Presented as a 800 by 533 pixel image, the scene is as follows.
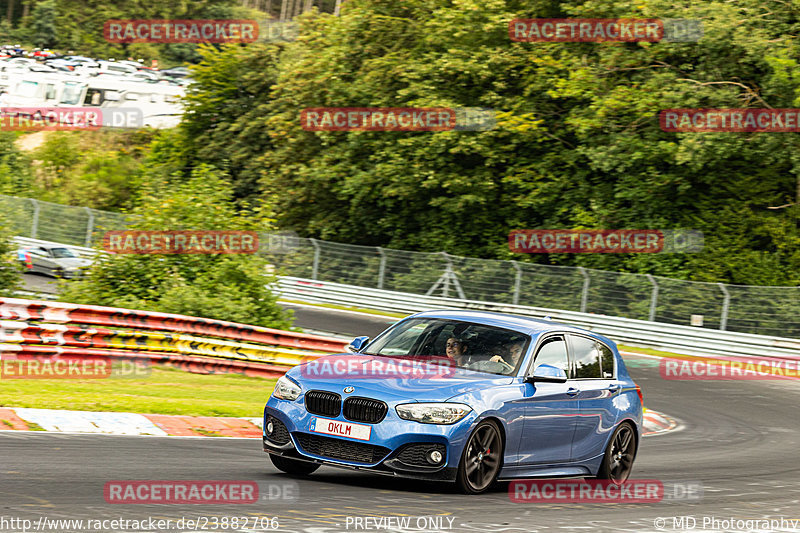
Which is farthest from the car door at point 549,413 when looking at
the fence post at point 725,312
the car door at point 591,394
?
the fence post at point 725,312

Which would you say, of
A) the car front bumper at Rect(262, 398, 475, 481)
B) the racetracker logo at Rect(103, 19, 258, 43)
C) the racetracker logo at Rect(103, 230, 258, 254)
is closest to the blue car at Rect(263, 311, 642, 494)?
the car front bumper at Rect(262, 398, 475, 481)

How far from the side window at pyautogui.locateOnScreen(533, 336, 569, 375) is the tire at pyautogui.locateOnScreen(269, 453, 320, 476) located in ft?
6.74

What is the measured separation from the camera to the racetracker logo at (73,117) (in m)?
61.3

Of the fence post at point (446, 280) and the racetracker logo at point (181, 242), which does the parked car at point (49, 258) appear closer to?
the fence post at point (446, 280)

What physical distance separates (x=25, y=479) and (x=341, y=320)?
74.3 feet

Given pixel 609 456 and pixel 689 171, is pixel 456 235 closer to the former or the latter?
pixel 689 171

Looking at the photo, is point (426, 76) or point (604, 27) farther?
point (426, 76)

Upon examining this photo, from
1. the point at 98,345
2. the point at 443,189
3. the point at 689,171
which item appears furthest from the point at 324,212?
the point at 98,345

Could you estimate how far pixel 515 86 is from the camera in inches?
1417

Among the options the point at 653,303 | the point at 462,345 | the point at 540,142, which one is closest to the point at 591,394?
the point at 462,345

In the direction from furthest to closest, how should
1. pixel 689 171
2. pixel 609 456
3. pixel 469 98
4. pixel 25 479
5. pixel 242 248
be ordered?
pixel 469 98
pixel 689 171
pixel 242 248
pixel 609 456
pixel 25 479

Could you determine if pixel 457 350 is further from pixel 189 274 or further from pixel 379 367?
pixel 189 274

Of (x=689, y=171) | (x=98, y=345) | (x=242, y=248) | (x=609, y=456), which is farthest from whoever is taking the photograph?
(x=689, y=171)

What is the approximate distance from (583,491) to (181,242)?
12.4 metres
